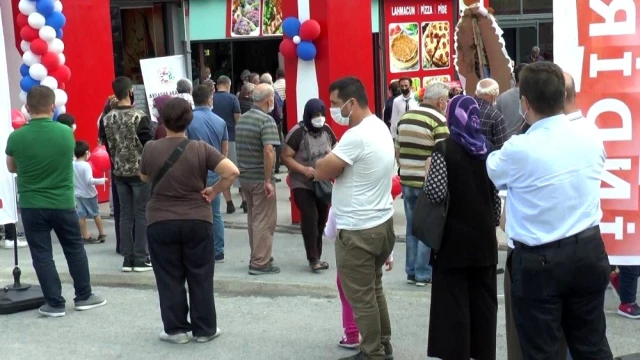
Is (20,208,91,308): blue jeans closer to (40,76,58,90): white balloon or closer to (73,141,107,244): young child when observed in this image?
(73,141,107,244): young child

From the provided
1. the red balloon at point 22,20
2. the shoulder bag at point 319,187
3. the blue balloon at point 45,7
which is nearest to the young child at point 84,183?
the blue balloon at point 45,7

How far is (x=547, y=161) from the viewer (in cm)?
405

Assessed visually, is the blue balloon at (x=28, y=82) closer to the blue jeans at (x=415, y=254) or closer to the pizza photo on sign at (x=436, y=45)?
the blue jeans at (x=415, y=254)

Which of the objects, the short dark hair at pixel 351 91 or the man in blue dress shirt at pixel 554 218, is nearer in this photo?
the man in blue dress shirt at pixel 554 218

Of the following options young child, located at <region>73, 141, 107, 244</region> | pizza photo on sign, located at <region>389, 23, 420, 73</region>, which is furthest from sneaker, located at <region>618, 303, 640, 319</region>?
pizza photo on sign, located at <region>389, 23, 420, 73</region>

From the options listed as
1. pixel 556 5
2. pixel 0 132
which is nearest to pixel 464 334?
pixel 556 5

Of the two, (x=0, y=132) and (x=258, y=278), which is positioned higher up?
(x=0, y=132)

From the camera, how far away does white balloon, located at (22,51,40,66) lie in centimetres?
1106

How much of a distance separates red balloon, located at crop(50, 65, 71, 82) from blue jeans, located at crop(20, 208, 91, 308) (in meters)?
4.66

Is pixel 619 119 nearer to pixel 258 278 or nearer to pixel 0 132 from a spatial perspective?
pixel 258 278

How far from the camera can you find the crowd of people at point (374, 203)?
409 cm

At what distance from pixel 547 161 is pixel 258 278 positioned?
4629 millimetres

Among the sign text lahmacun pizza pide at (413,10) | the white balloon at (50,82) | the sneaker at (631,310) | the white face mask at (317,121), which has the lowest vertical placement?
the sneaker at (631,310)

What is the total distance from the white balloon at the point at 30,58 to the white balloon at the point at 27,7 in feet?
1.63
